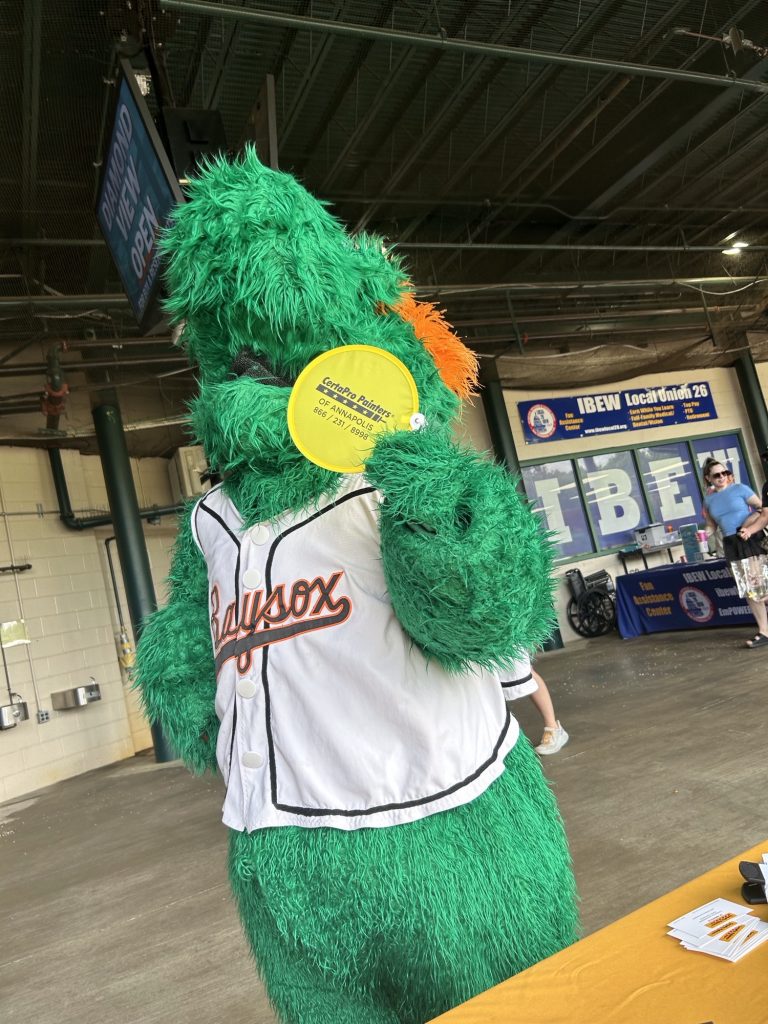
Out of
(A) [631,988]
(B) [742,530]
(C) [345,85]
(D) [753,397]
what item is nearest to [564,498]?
(D) [753,397]

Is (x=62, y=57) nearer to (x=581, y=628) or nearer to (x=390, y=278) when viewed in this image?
(x=390, y=278)

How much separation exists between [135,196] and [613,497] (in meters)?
8.24

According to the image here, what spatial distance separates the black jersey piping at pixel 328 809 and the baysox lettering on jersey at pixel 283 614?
2 cm

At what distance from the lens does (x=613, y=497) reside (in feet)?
33.8

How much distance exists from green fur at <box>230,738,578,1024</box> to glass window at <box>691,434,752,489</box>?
432 inches

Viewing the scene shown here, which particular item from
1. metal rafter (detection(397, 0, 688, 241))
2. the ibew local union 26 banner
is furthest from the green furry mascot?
the ibew local union 26 banner

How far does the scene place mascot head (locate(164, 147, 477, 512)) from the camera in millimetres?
1090

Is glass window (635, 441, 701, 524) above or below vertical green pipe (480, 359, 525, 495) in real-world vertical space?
below

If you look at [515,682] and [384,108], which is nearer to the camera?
[515,682]

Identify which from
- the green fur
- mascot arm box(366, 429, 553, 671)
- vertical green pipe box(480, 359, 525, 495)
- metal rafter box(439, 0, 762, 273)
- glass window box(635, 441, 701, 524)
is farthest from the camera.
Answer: glass window box(635, 441, 701, 524)

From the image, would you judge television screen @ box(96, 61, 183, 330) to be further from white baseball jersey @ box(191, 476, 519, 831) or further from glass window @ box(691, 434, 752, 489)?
glass window @ box(691, 434, 752, 489)

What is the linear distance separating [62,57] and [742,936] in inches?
203

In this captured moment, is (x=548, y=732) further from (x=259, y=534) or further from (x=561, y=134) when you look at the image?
(x=561, y=134)

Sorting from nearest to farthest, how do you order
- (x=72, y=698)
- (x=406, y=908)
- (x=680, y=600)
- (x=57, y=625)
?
(x=406, y=908) < (x=72, y=698) < (x=57, y=625) < (x=680, y=600)
